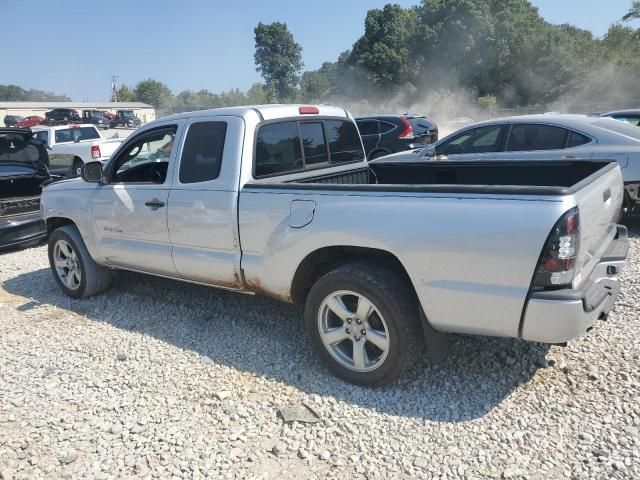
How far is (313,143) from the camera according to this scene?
14.6 feet

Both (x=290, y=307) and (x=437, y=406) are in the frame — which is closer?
(x=437, y=406)

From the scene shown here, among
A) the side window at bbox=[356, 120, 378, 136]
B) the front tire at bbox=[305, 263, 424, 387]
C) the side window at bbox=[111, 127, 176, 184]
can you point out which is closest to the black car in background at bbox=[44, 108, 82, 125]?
the side window at bbox=[356, 120, 378, 136]

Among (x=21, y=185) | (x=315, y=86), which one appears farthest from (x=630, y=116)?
(x=315, y=86)

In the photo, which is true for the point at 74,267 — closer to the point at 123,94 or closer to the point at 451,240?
the point at 451,240

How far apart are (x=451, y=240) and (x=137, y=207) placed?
2.84m

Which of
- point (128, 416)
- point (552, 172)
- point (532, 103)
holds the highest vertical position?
point (532, 103)

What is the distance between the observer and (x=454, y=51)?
50.6 meters

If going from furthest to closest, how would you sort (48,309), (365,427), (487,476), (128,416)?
(48,309)
(128,416)
(365,427)
(487,476)

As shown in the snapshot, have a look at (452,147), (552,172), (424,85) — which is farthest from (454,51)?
(552,172)

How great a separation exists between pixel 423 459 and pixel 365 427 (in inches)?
16.2

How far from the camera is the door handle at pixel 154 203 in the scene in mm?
4207

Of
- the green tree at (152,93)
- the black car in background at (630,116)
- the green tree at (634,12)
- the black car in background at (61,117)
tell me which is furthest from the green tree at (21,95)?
the black car in background at (630,116)

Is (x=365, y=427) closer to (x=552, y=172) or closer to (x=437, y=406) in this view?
(x=437, y=406)

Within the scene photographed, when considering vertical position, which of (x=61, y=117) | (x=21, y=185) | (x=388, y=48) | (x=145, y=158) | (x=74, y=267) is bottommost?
(x=74, y=267)
